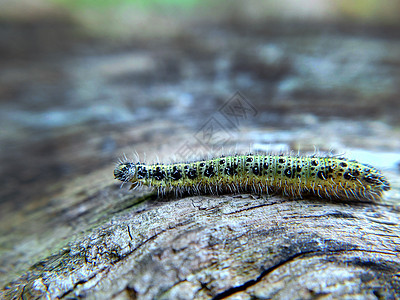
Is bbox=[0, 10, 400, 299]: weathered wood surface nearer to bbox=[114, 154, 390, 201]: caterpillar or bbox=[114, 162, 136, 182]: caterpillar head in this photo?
bbox=[114, 154, 390, 201]: caterpillar

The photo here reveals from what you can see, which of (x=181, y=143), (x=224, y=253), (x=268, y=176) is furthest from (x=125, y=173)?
(x=268, y=176)

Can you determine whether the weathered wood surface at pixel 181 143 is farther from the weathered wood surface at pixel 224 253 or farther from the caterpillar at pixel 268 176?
the caterpillar at pixel 268 176

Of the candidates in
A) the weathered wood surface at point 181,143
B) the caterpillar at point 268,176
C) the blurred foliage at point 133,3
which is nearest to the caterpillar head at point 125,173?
the caterpillar at point 268,176

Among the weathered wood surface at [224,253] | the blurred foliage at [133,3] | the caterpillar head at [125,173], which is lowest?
the weathered wood surface at [224,253]

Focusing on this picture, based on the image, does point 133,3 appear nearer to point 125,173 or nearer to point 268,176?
point 125,173

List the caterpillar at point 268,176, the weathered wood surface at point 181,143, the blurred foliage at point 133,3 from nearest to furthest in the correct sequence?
the weathered wood surface at point 181,143
the caterpillar at point 268,176
the blurred foliage at point 133,3

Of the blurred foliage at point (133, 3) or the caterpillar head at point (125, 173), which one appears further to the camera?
the blurred foliage at point (133, 3)

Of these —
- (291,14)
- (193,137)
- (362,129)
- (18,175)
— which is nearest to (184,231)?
(193,137)
